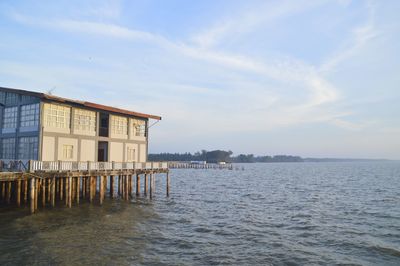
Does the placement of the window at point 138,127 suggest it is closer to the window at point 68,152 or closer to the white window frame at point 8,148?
the window at point 68,152

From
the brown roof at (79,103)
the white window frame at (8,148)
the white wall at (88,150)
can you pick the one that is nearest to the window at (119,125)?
the brown roof at (79,103)

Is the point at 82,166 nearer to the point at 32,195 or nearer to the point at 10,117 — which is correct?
the point at 32,195

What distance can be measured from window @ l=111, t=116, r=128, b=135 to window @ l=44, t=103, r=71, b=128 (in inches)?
214

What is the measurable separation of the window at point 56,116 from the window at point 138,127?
8.44 metres

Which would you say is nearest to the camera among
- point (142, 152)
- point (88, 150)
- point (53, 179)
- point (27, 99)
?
point (53, 179)

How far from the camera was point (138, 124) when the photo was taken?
37406 millimetres

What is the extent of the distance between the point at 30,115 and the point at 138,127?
39.7 ft

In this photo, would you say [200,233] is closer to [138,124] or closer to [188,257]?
[188,257]

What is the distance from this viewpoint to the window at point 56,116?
27.0 metres

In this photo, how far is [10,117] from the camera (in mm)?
29594

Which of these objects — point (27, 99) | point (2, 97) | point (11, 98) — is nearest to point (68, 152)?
point (27, 99)

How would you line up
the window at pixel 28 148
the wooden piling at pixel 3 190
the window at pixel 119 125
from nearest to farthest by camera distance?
the window at pixel 28 148 → the wooden piling at pixel 3 190 → the window at pixel 119 125

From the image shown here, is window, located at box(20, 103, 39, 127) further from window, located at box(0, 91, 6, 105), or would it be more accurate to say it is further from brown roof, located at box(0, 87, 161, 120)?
window, located at box(0, 91, 6, 105)

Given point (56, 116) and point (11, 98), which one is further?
point (11, 98)
